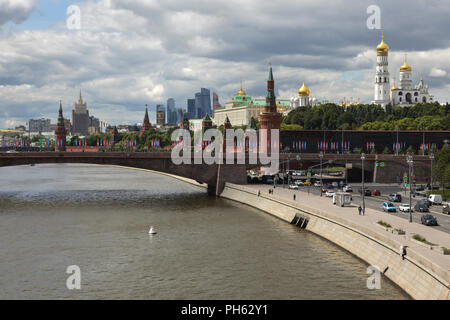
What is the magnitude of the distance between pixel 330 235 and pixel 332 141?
318 ft

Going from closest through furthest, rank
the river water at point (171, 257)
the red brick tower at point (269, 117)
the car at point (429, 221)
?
the river water at point (171, 257) < the car at point (429, 221) < the red brick tower at point (269, 117)

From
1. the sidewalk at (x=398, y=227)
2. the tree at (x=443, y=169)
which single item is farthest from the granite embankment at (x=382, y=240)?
the tree at (x=443, y=169)

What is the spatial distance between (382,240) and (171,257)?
17098mm

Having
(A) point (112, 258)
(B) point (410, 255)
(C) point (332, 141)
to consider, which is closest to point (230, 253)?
(A) point (112, 258)

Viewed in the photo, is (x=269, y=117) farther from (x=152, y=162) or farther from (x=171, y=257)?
(x=171, y=257)

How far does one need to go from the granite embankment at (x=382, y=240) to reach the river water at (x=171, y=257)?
1.16m

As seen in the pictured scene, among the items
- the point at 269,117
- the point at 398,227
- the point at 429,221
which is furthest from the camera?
the point at 269,117

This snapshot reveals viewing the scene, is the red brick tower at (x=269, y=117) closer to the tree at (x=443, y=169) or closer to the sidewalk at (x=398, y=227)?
the tree at (x=443, y=169)

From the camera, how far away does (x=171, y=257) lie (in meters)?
46.8

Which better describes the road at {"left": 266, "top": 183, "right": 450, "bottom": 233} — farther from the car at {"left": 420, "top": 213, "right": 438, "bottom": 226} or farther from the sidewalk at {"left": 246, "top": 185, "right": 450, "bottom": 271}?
the sidewalk at {"left": 246, "top": 185, "right": 450, "bottom": 271}

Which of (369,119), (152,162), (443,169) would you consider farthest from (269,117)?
(369,119)

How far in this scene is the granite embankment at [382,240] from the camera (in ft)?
108

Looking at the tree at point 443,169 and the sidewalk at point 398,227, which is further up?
the tree at point 443,169

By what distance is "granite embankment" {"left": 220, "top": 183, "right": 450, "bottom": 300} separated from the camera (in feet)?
108
